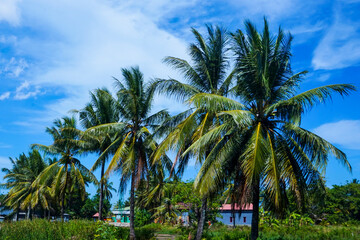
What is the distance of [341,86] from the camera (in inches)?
471

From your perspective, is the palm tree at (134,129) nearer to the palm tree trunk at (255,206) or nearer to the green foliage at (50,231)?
the green foliage at (50,231)

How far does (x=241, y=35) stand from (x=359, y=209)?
134 ft

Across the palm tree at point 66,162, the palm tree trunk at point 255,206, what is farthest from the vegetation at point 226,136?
the palm tree at point 66,162

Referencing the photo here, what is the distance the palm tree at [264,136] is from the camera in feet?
38.2

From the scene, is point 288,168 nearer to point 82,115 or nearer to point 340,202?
point 82,115

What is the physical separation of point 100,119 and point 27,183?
23.2 metres

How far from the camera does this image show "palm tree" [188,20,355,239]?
11633 mm

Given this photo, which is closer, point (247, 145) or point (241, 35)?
point (247, 145)

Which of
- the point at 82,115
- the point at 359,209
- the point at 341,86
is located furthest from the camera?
the point at 359,209

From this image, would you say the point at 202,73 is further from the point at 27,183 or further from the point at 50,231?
the point at 27,183

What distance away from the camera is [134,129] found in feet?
62.4

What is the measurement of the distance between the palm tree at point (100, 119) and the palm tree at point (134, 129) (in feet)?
2.51

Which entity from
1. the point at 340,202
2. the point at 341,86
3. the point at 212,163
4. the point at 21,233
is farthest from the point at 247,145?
the point at 340,202

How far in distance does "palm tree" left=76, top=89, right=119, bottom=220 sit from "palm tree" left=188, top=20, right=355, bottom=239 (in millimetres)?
8203
